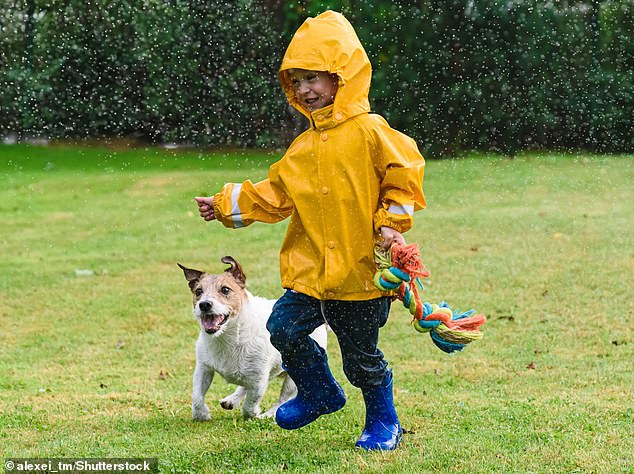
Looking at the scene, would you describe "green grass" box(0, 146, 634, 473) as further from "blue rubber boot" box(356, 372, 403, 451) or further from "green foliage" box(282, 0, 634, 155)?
"green foliage" box(282, 0, 634, 155)

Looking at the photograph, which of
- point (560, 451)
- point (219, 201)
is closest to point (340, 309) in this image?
point (219, 201)

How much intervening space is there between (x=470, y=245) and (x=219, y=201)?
26.0 ft

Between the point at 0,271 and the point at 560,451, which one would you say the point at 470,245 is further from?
the point at 560,451

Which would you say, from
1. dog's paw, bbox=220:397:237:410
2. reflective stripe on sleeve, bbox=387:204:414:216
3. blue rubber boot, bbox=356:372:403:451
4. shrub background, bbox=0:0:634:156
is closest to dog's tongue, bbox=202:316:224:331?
dog's paw, bbox=220:397:237:410

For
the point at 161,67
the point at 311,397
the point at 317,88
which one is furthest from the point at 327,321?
the point at 161,67

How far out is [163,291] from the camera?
11.0 meters

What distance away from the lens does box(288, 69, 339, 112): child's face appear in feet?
16.4

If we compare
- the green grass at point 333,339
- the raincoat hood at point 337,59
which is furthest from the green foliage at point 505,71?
the raincoat hood at point 337,59

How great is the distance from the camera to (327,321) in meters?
5.00

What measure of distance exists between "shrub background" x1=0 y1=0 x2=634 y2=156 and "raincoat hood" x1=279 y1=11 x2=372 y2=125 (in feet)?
56.3

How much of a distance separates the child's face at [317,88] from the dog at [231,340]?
1184 mm

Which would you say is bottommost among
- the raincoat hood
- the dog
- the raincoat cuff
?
the dog

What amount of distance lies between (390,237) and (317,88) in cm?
87

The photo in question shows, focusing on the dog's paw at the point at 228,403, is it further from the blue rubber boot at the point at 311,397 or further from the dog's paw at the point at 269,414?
the blue rubber boot at the point at 311,397
